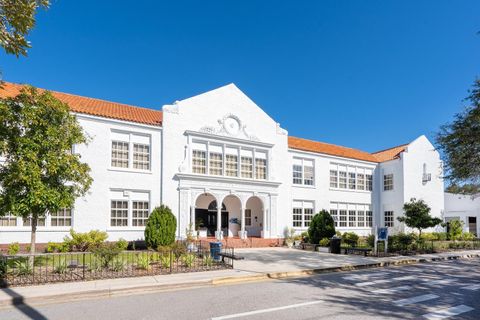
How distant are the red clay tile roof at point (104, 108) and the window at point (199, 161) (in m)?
3.28

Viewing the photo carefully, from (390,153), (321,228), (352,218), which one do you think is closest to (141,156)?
(321,228)

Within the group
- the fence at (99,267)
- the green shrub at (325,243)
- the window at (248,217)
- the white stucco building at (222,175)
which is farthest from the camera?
the window at (248,217)

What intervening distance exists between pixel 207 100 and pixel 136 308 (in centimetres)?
1881

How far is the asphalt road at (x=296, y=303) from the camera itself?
27.1ft

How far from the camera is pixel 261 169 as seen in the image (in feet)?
92.8

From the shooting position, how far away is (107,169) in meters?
21.8

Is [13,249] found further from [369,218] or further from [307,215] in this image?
[369,218]

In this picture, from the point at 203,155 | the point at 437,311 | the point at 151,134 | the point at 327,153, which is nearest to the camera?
the point at 437,311

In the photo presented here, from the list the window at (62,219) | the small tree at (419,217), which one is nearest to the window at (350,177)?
the small tree at (419,217)

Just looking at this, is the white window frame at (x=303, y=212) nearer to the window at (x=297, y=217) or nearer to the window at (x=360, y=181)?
the window at (x=297, y=217)

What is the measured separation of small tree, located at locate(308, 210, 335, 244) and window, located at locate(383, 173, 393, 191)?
1260 centimetres

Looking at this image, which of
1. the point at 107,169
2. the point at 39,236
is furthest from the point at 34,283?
the point at 107,169

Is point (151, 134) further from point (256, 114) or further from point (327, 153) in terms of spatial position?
point (327, 153)

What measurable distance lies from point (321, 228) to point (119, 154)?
14429 millimetres
